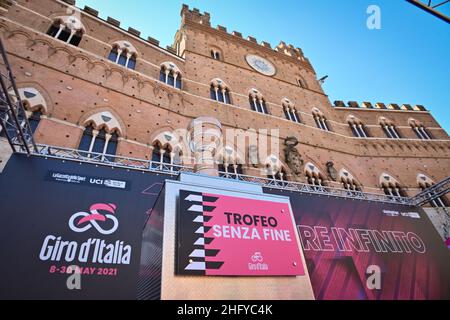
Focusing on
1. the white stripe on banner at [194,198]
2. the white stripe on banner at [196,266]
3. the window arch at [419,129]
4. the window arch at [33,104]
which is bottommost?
the white stripe on banner at [196,266]

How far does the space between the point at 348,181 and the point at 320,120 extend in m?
4.80

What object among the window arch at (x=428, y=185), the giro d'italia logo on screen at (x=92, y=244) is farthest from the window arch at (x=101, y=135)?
the window arch at (x=428, y=185)

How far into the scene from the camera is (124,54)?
1035 centimetres

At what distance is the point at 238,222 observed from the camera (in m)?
2.37

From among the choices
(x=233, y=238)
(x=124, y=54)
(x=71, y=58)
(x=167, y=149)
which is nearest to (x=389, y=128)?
(x=167, y=149)

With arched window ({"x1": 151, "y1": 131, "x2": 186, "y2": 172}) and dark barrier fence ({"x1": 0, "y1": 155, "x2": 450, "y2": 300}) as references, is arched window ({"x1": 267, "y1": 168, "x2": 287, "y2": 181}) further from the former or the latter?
arched window ({"x1": 151, "y1": 131, "x2": 186, "y2": 172})

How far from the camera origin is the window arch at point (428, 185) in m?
11.8

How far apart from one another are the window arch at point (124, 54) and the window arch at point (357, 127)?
13934mm

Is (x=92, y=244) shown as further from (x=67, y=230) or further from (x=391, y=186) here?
(x=391, y=186)

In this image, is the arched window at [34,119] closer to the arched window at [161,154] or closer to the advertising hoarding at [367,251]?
the arched window at [161,154]

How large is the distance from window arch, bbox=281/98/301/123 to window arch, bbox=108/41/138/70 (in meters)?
8.70
